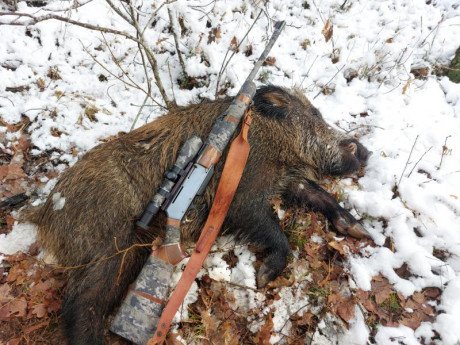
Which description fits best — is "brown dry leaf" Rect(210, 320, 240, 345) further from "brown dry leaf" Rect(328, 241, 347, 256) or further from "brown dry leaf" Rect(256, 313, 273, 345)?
"brown dry leaf" Rect(328, 241, 347, 256)

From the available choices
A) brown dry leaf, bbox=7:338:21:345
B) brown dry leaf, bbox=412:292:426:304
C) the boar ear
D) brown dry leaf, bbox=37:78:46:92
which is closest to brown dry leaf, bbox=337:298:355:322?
brown dry leaf, bbox=412:292:426:304

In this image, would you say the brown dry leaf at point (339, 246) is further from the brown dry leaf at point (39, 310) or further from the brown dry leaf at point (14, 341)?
the brown dry leaf at point (14, 341)

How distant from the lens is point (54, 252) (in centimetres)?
291

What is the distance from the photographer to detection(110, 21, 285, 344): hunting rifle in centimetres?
250

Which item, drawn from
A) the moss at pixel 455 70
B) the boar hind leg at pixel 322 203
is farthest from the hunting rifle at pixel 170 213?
the moss at pixel 455 70

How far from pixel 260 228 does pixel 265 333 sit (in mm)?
956

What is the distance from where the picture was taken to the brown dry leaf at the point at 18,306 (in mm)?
2814

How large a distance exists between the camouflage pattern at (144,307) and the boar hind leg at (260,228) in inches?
33.1

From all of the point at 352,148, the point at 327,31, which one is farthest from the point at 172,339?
the point at 327,31

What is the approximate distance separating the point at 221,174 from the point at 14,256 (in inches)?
90.7

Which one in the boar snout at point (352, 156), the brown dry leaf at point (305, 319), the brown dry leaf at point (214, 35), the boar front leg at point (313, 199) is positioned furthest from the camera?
the brown dry leaf at point (214, 35)

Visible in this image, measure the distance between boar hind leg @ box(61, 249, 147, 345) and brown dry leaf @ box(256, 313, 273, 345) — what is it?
1389 mm

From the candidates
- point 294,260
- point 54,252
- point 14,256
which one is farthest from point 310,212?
point 14,256

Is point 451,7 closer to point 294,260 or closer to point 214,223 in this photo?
point 294,260
